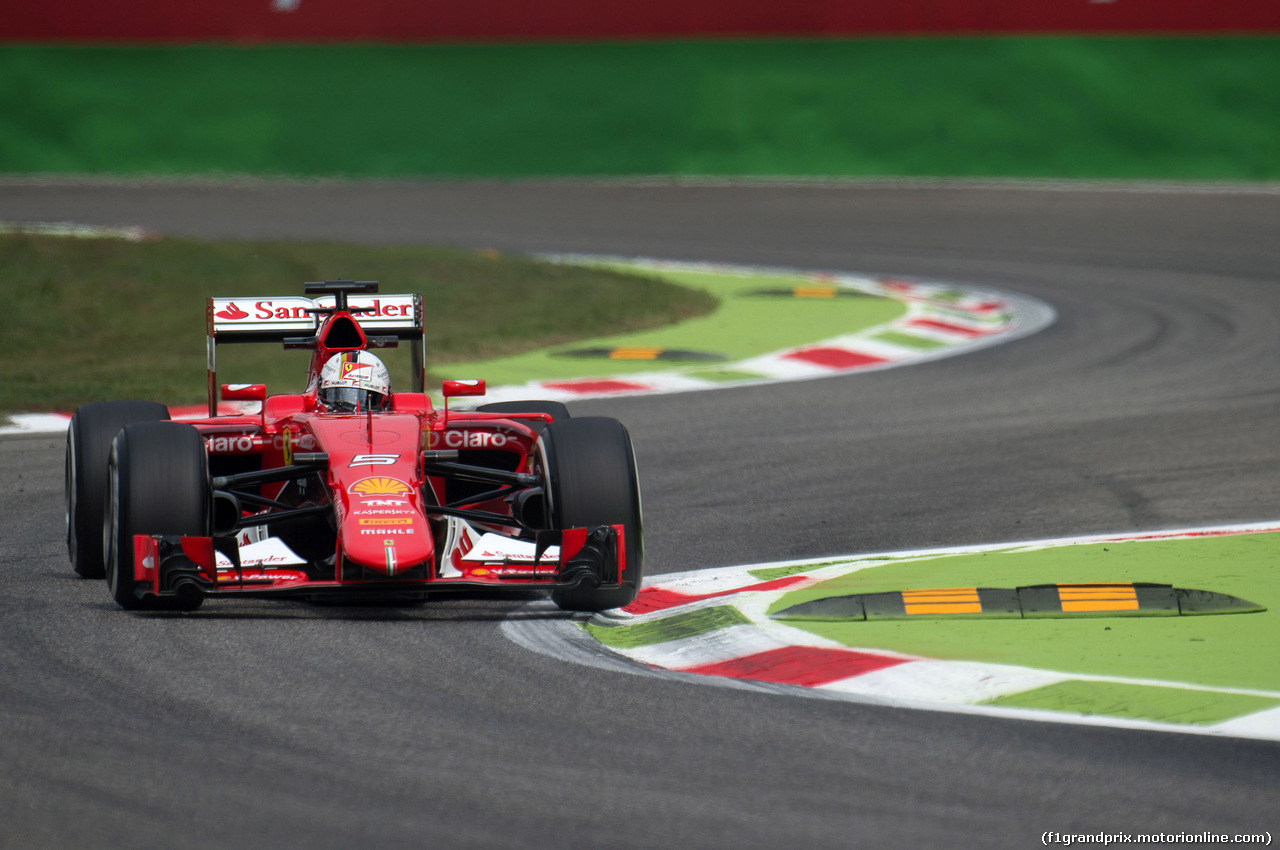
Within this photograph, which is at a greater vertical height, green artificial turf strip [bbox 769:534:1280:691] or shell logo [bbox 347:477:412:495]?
shell logo [bbox 347:477:412:495]

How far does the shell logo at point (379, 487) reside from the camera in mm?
6176

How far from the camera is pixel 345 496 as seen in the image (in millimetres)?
6191

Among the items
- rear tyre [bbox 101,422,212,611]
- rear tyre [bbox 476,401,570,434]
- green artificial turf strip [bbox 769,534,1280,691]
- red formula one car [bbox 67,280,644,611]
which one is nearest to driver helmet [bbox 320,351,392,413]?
red formula one car [bbox 67,280,644,611]

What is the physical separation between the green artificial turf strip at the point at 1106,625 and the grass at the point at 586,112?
1903 cm

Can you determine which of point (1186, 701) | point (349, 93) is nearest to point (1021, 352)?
point (1186, 701)

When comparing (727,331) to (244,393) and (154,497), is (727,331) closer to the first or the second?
(244,393)

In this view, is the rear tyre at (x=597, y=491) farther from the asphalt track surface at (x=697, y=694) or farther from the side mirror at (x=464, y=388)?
the side mirror at (x=464, y=388)

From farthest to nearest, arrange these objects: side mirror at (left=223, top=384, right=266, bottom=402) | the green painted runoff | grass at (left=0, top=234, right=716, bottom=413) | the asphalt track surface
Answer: the green painted runoff, grass at (left=0, top=234, right=716, bottom=413), side mirror at (left=223, top=384, right=266, bottom=402), the asphalt track surface

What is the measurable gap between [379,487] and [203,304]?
9.42 meters

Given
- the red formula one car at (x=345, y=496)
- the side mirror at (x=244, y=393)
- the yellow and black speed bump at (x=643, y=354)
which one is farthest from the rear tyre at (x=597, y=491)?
the yellow and black speed bump at (x=643, y=354)

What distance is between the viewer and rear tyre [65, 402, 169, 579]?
6758mm

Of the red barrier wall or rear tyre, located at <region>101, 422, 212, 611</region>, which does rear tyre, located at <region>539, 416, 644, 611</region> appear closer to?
rear tyre, located at <region>101, 422, 212, 611</region>

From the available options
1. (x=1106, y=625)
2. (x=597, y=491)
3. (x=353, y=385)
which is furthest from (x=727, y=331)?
(x=1106, y=625)

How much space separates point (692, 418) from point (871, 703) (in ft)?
19.3
